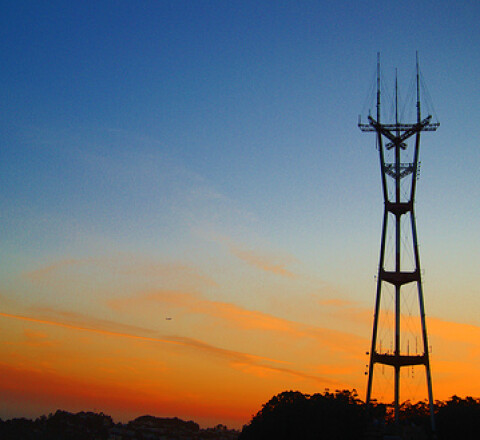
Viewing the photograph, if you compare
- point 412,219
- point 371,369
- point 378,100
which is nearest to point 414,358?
point 371,369

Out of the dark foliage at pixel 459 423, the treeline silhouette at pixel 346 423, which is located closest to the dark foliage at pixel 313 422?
the treeline silhouette at pixel 346 423

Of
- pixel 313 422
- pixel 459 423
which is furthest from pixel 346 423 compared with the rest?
pixel 459 423

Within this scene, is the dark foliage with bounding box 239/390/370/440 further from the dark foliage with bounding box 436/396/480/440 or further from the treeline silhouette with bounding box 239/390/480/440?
the dark foliage with bounding box 436/396/480/440

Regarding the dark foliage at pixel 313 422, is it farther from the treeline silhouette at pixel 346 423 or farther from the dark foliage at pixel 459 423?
the dark foliage at pixel 459 423

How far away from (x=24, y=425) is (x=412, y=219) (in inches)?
6610

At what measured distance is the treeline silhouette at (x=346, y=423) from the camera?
192 ft

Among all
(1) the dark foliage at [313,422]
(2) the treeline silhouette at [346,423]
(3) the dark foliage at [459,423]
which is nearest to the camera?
(2) the treeline silhouette at [346,423]

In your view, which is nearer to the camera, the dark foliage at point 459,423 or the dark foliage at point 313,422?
the dark foliage at point 313,422

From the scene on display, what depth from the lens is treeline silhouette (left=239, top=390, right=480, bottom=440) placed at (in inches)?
2301

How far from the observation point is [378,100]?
2534 inches

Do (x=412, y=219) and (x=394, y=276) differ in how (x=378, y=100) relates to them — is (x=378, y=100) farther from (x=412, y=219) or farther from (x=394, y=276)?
(x=394, y=276)

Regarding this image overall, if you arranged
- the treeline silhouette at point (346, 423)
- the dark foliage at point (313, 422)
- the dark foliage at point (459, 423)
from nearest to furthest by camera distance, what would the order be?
the treeline silhouette at point (346, 423), the dark foliage at point (313, 422), the dark foliage at point (459, 423)

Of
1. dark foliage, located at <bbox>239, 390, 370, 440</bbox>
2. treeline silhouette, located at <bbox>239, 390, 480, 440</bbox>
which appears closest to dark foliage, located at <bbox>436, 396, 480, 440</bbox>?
treeline silhouette, located at <bbox>239, 390, 480, 440</bbox>

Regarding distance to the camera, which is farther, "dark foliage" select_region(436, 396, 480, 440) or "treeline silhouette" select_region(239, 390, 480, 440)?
"dark foliage" select_region(436, 396, 480, 440)
